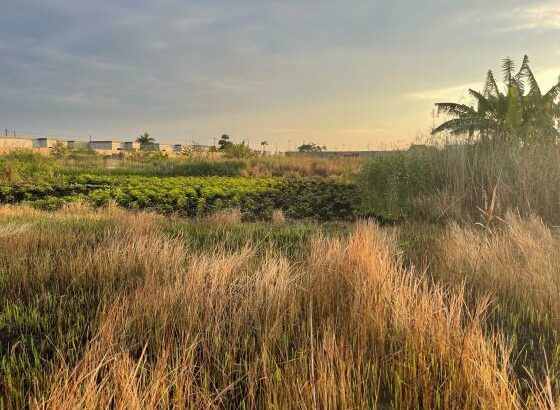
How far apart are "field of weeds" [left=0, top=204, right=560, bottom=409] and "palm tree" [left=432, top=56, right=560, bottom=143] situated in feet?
33.2

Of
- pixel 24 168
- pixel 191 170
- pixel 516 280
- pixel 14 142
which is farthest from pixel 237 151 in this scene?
pixel 14 142

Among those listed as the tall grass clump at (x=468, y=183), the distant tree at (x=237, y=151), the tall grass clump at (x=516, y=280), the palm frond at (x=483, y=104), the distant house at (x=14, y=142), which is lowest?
the tall grass clump at (x=516, y=280)

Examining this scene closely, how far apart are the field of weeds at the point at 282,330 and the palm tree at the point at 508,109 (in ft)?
33.2

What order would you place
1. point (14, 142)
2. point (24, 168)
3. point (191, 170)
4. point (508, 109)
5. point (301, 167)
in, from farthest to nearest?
1. point (14, 142)
2. point (301, 167)
3. point (191, 170)
4. point (24, 168)
5. point (508, 109)

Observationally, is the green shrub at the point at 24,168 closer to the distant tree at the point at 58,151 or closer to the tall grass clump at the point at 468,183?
the distant tree at the point at 58,151

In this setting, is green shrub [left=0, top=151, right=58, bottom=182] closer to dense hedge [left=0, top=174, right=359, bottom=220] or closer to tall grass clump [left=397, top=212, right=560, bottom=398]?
dense hedge [left=0, top=174, right=359, bottom=220]

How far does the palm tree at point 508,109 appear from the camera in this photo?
14531mm

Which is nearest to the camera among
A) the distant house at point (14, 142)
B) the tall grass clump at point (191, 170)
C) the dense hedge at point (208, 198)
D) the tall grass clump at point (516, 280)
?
the tall grass clump at point (516, 280)

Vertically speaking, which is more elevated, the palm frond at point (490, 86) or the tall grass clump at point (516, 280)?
the palm frond at point (490, 86)

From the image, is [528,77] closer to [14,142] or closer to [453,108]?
[453,108]

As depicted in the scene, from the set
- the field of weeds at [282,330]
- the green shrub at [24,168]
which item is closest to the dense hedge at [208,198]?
the green shrub at [24,168]

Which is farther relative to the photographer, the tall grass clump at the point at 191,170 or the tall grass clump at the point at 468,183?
the tall grass clump at the point at 191,170

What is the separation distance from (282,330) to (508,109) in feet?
45.2

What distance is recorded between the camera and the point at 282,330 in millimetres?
3344
